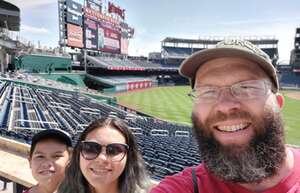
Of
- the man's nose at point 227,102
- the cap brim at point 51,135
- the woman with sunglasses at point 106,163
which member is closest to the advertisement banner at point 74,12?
the cap brim at point 51,135

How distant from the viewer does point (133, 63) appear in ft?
190

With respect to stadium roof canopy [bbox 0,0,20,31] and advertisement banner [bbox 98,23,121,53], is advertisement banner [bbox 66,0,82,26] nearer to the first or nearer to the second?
advertisement banner [bbox 98,23,121,53]

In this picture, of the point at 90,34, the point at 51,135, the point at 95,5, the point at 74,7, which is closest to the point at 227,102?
the point at 51,135

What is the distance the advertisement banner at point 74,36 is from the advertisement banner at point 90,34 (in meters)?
1.24

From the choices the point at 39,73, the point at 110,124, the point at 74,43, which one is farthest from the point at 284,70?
the point at 110,124

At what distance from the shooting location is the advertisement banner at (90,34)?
41.7m

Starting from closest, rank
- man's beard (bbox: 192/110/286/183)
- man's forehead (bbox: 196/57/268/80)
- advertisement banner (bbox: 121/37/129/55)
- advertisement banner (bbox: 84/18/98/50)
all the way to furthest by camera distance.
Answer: man's beard (bbox: 192/110/286/183), man's forehead (bbox: 196/57/268/80), advertisement banner (bbox: 84/18/98/50), advertisement banner (bbox: 121/37/129/55)

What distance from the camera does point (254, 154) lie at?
147 cm

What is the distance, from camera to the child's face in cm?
267

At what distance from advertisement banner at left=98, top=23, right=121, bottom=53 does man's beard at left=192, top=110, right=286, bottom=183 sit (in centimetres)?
4441

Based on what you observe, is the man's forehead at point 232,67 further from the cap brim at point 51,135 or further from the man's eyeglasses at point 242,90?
the cap brim at point 51,135

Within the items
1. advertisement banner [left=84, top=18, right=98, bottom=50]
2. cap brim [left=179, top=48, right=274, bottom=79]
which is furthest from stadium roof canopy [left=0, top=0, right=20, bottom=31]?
cap brim [left=179, top=48, right=274, bottom=79]

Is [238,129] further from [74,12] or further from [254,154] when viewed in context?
[74,12]

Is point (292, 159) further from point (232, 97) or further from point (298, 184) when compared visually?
point (232, 97)
